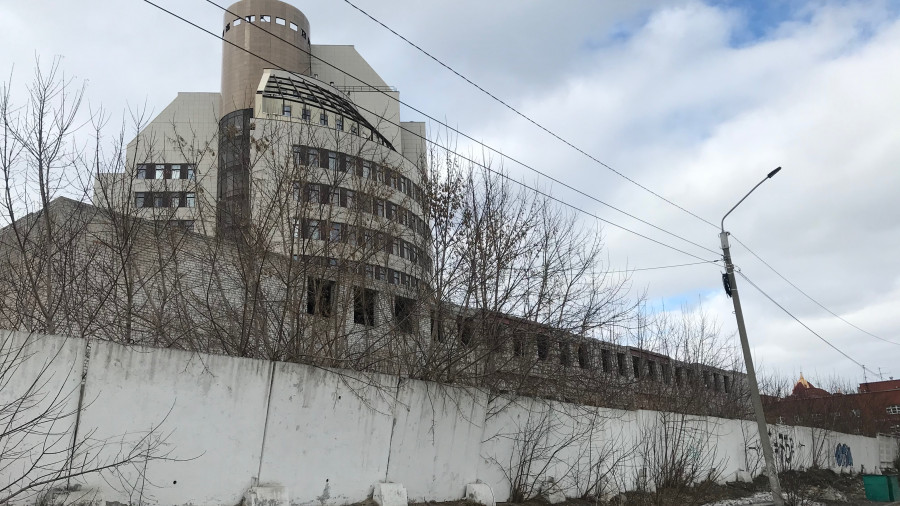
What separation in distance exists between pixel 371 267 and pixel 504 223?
2.98m

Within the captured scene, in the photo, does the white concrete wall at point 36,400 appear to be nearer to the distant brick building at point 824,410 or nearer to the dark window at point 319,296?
the dark window at point 319,296

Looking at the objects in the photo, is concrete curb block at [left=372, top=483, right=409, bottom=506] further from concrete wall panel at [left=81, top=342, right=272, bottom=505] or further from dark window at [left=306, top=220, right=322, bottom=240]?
dark window at [left=306, top=220, right=322, bottom=240]

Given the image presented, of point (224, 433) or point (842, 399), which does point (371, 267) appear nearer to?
point (224, 433)

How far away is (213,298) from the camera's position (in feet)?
33.9

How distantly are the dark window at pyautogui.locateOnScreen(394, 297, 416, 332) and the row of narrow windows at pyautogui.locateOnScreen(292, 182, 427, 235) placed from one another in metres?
1.31

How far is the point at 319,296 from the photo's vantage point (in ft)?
32.3

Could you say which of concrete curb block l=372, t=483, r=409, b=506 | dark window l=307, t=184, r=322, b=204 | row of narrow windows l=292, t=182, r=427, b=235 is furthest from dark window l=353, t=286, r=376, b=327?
concrete curb block l=372, t=483, r=409, b=506

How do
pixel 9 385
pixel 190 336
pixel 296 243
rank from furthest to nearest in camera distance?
pixel 296 243 < pixel 190 336 < pixel 9 385

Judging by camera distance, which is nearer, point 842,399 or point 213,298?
point 213,298

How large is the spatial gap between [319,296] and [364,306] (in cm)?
99

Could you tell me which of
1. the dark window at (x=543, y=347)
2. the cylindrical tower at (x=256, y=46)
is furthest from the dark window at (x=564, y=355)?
the cylindrical tower at (x=256, y=46)

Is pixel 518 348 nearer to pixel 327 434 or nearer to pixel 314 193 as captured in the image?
pixel 314 193

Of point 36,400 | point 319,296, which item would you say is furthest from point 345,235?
point 36,400

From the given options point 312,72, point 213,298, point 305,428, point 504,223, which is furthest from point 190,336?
point 312,72
